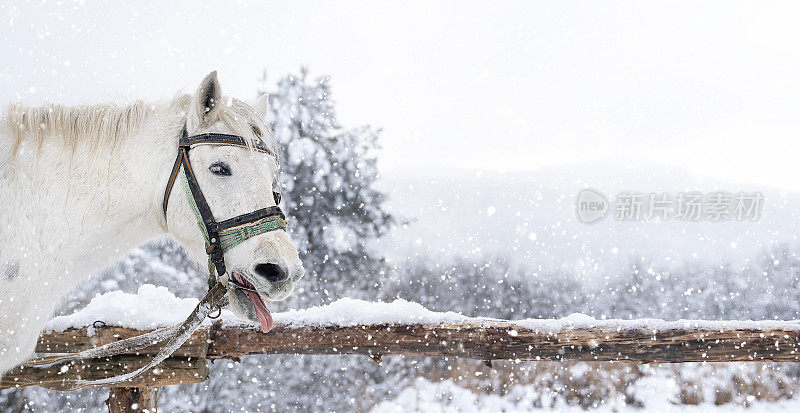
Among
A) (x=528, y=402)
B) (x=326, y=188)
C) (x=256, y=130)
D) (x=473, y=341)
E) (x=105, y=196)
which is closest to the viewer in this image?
(x=105, y=196)

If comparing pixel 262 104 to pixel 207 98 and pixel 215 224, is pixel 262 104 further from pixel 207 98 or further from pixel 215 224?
pixel 215 224

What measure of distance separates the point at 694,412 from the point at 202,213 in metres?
8.10

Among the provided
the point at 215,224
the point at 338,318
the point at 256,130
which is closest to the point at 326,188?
the point at 338,318

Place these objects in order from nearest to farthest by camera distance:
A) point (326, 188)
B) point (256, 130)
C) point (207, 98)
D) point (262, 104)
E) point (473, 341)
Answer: point (207, 98)
point (256, 130)
point (262, 104)
point (473, 341)
point (326, 188)

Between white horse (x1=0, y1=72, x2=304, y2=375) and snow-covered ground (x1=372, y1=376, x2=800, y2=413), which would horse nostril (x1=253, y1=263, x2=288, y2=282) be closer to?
white horse (x1=0, y1=72, x2=304, y2=375)

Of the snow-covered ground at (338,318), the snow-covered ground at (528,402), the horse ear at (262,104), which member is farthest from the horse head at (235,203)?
the snow-covered ground at (528,402)

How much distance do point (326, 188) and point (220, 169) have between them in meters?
9.37

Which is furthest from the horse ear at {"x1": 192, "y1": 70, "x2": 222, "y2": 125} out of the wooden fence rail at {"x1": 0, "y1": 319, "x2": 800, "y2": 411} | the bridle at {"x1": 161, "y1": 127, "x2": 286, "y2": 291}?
the wooden fence rail at {"x1": 0, "y1": 319, "x2": 800, "y2": 411}

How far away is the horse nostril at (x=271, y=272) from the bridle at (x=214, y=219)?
0.14 meters

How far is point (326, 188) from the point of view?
11.3 metres

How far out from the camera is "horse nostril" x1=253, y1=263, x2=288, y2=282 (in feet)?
6.15

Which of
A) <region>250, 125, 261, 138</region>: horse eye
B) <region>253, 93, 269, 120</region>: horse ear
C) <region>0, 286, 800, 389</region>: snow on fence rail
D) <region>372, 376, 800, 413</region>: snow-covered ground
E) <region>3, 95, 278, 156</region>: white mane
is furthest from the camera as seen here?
<region>372, 376, 800, 413</region>: snow-covered ground

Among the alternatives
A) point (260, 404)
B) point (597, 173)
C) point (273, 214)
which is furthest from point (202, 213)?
point (597, 173)

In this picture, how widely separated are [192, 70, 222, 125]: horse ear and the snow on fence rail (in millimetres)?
1710
